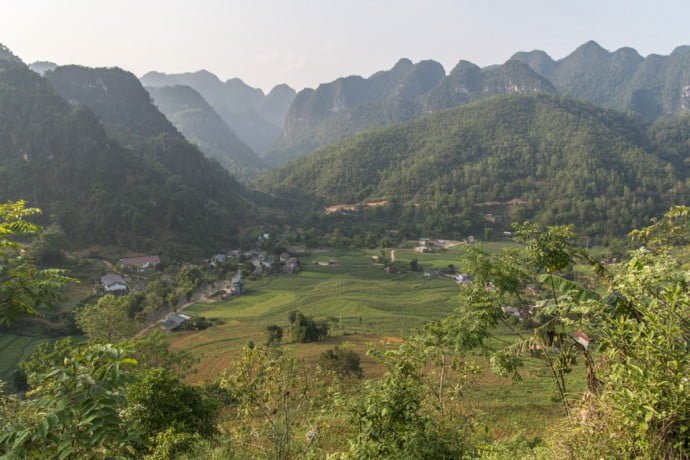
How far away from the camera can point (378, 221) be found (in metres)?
97.6

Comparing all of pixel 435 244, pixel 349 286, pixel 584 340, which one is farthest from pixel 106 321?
pixel 435 244

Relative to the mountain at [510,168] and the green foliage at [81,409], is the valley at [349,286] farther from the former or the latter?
the mountain at [510,168]

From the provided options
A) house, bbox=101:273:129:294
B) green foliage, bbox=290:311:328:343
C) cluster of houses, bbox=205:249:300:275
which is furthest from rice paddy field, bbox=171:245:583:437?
house, bbox=101:273:129:294

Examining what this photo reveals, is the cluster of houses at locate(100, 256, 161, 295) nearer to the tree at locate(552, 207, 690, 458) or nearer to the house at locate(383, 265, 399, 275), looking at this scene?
the house at locate(383, 265, 399, 275)

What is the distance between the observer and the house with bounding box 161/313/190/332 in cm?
4008

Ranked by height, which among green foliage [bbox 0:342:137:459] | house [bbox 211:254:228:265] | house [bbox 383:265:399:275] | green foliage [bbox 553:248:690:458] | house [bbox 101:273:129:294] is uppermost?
green foliage [bbox 0:342:137:459]

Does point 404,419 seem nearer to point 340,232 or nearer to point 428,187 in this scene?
point 340,232

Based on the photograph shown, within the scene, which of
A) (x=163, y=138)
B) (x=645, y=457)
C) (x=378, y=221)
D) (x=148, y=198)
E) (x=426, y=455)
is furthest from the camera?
(x=163, y=138)

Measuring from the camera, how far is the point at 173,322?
4072 centimetres

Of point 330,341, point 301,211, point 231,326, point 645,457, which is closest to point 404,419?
point 645,457

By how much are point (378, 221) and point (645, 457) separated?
93.5m

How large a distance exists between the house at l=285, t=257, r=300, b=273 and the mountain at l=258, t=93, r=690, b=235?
3825 cm

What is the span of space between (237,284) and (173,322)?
13.8 metres

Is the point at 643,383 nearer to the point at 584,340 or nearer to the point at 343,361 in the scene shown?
the point at 584,340
